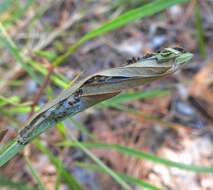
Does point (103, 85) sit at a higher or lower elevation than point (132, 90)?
higher

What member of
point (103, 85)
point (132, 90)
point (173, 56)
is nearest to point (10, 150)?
point (103, 85)

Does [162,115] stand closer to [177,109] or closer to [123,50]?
[177,109]

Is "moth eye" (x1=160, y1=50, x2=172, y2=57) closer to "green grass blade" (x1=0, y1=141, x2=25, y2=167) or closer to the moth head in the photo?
the moth head

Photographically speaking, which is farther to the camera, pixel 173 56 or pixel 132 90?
pixel 132 90

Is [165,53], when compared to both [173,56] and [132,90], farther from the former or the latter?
[132,90]

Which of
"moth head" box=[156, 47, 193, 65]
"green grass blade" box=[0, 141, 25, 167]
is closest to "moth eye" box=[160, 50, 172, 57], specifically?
"moth head" box=[156, 47, 193, 65]

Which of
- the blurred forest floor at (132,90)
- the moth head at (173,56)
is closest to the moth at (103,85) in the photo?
the moth head at (173,56)
